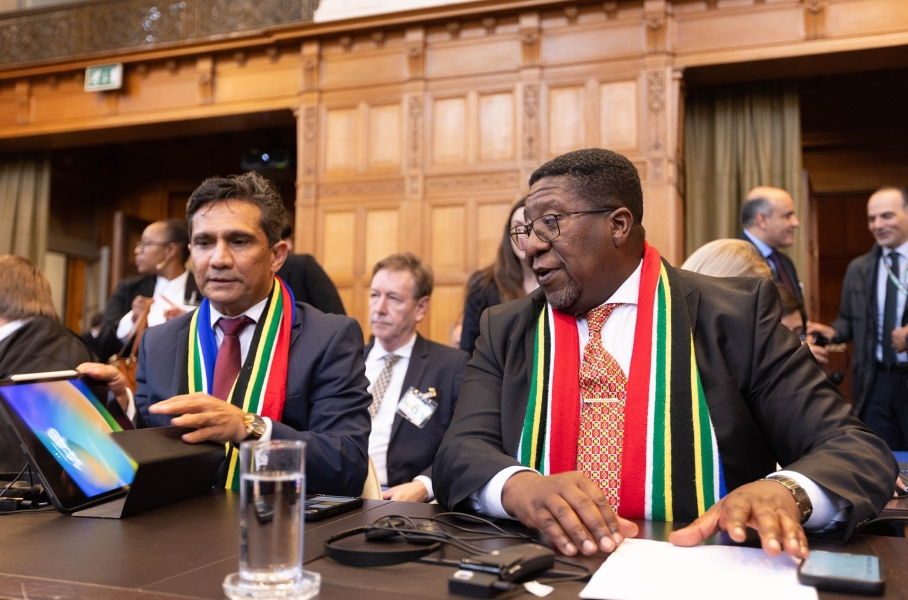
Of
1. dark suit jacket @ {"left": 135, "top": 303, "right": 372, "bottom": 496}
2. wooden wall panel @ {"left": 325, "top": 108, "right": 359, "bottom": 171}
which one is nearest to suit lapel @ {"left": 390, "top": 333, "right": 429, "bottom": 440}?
dark suit jacket @ {"left": 135, "top": 303, "right": 372, "bottom": 496}

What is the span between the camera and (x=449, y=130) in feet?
23.2

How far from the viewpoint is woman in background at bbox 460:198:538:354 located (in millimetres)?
3215

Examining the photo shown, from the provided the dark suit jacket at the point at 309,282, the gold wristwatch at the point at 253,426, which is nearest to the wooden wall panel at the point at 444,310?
the dark suit jacket at the point at 309,282

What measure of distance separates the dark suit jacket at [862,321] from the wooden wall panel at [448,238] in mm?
3340

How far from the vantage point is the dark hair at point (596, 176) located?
1688 millimetres

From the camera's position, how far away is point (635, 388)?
1.58 m

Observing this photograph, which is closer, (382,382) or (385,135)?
(382,382)

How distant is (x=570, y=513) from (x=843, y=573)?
14.5 inches

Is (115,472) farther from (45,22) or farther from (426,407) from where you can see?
(45,22)

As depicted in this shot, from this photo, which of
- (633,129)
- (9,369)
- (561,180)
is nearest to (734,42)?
(633,129)

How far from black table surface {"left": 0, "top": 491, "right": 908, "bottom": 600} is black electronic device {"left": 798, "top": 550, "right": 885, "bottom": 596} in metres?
0.02

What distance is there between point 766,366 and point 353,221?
6079 mm

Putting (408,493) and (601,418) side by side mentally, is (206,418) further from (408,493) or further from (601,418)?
(408,493)

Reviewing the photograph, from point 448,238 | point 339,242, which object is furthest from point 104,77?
point 448,238
